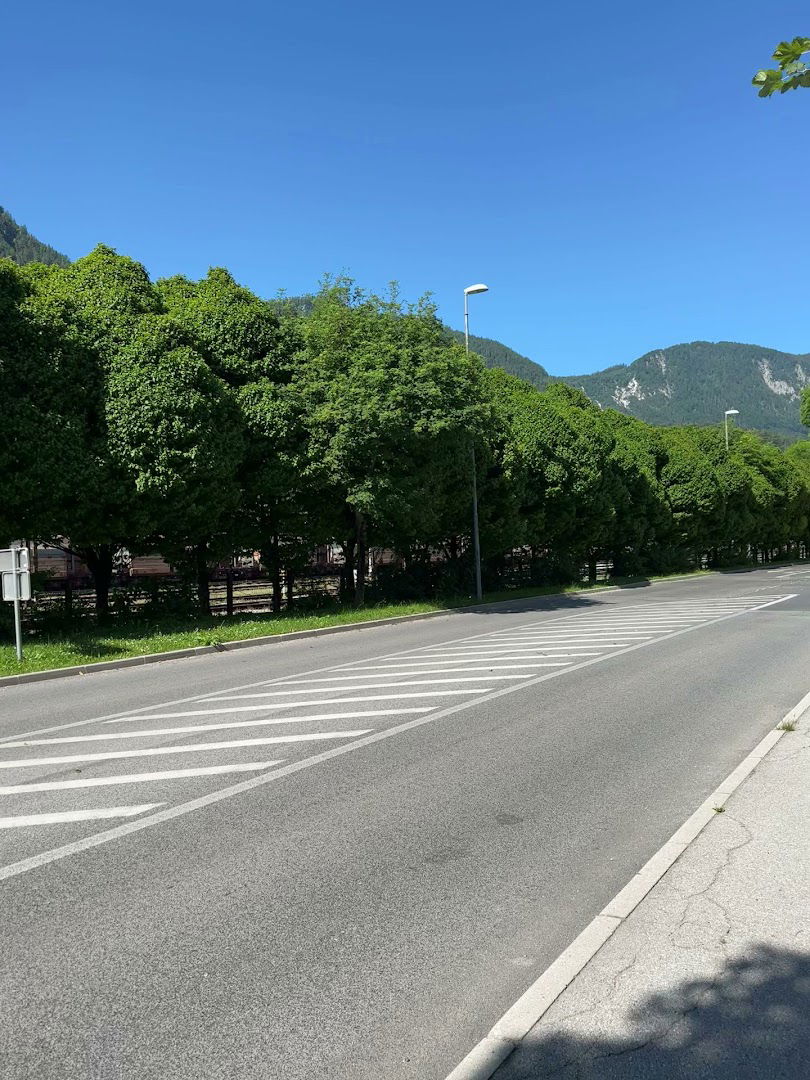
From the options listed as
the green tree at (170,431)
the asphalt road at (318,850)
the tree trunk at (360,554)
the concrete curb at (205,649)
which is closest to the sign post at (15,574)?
the concrete curb at (205,649)

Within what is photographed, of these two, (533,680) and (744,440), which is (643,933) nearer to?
(533,680)

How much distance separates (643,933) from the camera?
3959mm

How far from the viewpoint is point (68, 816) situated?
227 inches

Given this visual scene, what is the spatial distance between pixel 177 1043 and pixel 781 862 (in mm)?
3463

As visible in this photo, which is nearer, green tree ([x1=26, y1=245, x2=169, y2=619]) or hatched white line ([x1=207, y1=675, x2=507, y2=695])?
hatched white line ([x1=207, y1=675, x2=507, y2=695])

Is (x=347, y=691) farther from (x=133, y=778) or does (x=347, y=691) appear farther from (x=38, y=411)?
(x=38, y=411)

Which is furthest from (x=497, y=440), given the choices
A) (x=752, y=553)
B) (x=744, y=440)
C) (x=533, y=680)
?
(x=752, y=553)

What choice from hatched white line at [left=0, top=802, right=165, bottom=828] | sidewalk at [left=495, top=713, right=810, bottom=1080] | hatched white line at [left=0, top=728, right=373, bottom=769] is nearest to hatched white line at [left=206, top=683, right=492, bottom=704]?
hatched white line at [left=0, top=728, right=373, bottom=769]

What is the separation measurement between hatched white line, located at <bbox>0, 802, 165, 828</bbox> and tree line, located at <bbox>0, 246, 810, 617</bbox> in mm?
11733

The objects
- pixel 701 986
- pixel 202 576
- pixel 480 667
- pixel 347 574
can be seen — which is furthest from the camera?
pixel 347 574

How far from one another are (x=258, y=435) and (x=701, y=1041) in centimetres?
A: 1897

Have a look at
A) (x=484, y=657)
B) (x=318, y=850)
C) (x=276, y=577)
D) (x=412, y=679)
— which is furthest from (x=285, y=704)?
(x=276, y=577)

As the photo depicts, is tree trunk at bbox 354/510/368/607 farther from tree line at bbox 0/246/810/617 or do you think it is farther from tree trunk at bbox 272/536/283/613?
tree trunk at bbox 272/536/283/613

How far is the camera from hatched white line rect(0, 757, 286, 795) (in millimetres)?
6484
